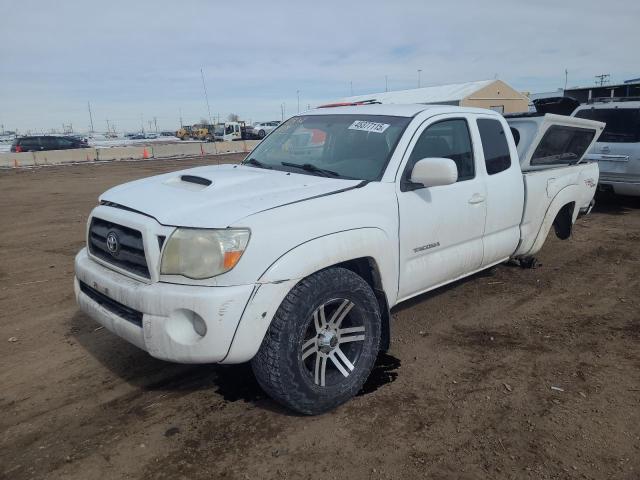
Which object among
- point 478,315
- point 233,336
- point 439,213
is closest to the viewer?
point 233,336

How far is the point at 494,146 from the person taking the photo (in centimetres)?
459

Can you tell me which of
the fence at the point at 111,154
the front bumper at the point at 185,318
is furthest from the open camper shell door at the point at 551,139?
the fence at the point at 111,154

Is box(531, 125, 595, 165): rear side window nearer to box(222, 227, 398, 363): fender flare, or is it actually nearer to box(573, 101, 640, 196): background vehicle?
box(573, 101, 640, 196): background vehicle

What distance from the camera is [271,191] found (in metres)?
3.25

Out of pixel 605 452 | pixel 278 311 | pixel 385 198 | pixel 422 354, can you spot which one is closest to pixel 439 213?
pixel 385 198

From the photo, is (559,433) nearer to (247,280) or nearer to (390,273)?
(390,273)

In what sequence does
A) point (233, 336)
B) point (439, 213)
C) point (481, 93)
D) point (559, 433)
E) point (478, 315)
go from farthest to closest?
point (481, 93) < point (478, 315) < point (439, 213) < point (559, 433) < point (233, 336)

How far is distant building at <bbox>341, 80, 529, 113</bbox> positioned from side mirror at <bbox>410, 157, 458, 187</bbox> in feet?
136

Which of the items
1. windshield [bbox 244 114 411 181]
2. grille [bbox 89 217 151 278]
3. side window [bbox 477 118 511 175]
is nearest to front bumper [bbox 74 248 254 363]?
grille [bbox 89 217 151 278]

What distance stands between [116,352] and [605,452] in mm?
3393

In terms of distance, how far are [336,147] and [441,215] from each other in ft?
3.15

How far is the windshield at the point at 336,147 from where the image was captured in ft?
12.3

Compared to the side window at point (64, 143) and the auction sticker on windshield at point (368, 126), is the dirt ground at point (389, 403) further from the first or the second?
the side window at point (64, 143)

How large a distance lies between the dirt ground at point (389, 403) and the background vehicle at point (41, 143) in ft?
88.5
